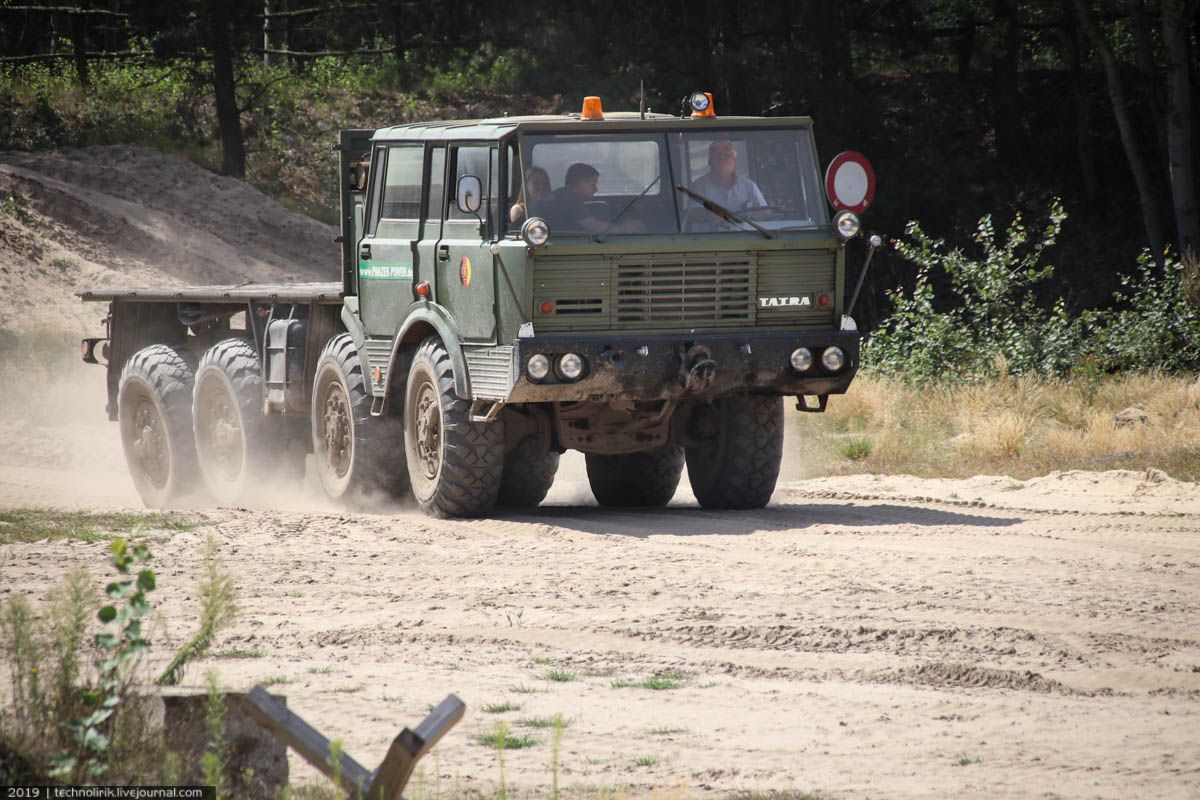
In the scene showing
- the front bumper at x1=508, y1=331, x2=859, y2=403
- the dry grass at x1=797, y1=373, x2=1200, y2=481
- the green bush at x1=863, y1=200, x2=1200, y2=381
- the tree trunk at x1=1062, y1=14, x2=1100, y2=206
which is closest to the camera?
the front bumper at x1=508, y1=331, x2=859, y2=403

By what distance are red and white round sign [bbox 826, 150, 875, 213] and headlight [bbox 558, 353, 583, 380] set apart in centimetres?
202

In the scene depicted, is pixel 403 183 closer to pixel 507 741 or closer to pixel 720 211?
pixel 720 211

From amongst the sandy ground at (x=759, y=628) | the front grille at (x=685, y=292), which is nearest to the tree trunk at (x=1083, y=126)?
the sandy ground at (x=759, y=628)

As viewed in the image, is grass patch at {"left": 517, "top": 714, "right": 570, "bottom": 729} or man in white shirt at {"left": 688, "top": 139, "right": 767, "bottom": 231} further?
man in white shirt at {"left": 688, "top": 139, "right": 767, "bottom": 231}

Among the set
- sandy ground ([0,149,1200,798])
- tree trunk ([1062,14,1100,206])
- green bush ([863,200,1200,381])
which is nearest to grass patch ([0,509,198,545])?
sandy ground ([0,149,1200,798])

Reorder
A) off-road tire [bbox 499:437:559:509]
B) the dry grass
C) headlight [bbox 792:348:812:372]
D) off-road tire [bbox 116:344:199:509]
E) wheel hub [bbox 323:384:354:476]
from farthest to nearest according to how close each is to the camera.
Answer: the dry grass
off-road tire [bbox 116:344:199:509]
wheel hub [bbox 323:384:354:476]
off-road tire [bbox 499:437:559:509]
headlight [bbox 792:348:812:372]

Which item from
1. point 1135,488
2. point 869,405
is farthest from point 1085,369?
point 1135,488

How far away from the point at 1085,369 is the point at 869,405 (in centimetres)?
249

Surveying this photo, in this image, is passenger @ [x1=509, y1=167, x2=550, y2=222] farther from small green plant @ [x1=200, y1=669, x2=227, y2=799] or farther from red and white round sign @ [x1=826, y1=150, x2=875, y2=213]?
small green plant @ [x1=200, y1=669, x2=227, y2=799]

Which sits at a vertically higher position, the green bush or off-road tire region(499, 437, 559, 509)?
the green bush

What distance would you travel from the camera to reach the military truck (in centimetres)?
1182

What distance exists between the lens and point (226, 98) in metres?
34.5

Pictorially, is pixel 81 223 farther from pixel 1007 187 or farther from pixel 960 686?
pixel 960 686

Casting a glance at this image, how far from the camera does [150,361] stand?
15602mm
